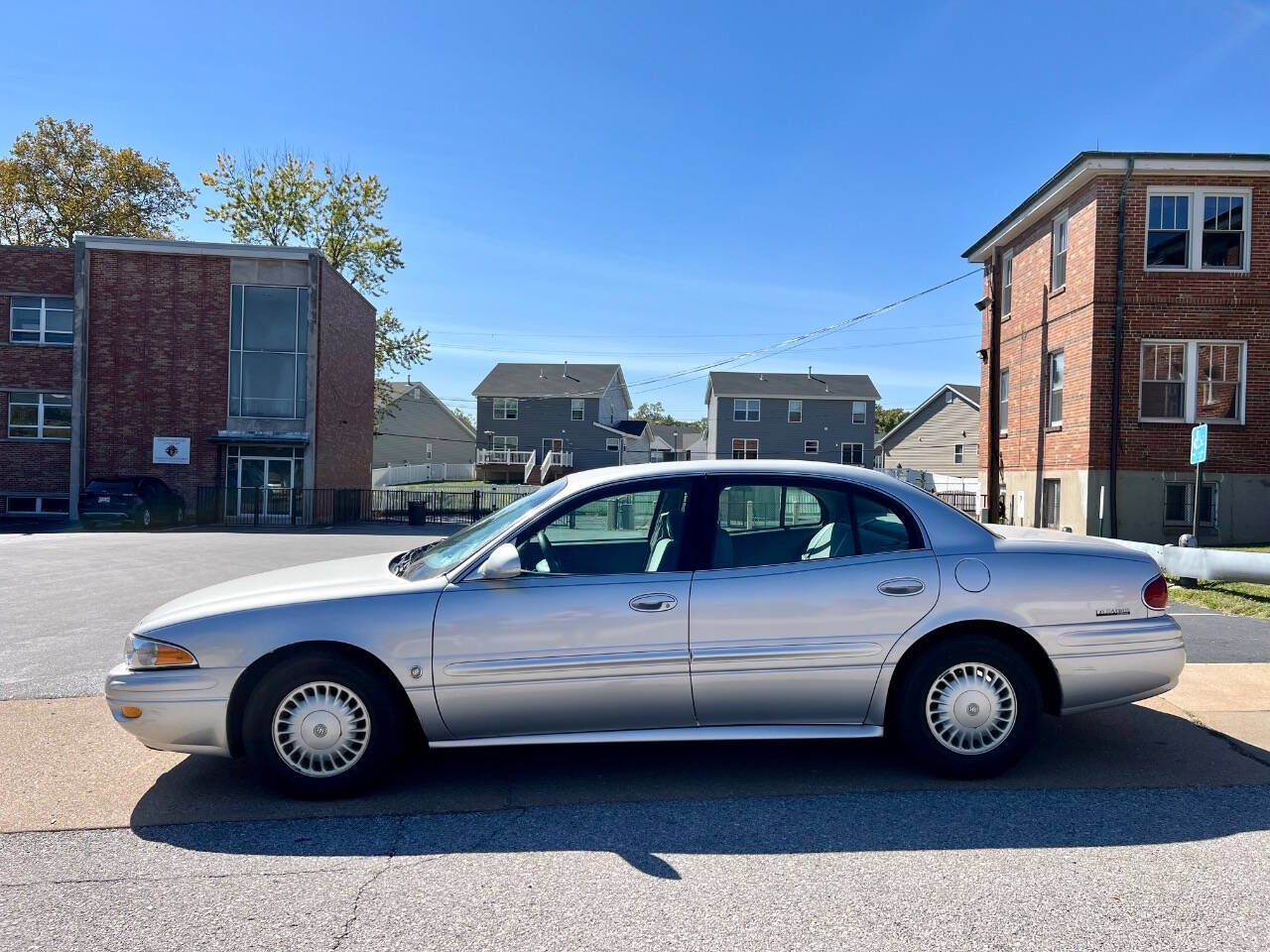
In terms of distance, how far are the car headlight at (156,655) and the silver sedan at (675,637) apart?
0.01 m

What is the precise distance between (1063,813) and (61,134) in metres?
49.7

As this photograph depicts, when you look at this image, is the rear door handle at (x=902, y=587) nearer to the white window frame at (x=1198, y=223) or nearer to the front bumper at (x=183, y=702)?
the front bumper at (x=183, y=702)

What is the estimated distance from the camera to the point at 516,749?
5312 mm

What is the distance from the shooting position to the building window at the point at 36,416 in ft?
101

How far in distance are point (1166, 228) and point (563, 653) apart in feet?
60.6

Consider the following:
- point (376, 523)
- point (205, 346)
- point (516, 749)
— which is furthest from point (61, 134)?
point (516, 749)

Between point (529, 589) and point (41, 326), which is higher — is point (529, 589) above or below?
below

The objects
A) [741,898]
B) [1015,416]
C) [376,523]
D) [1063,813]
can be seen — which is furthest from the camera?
[376,523]

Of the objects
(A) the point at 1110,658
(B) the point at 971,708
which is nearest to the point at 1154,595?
(A) the point at 1110,658

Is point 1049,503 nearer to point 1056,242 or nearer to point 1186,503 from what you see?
point 1186,503

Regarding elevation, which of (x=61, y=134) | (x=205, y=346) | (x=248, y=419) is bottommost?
(x=248, y=419)

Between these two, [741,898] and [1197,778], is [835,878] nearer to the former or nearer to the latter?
[741,898]

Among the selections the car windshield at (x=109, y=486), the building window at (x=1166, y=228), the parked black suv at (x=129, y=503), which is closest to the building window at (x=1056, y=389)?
the building window at (x=1166, y=228)

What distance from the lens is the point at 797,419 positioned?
182 ft
